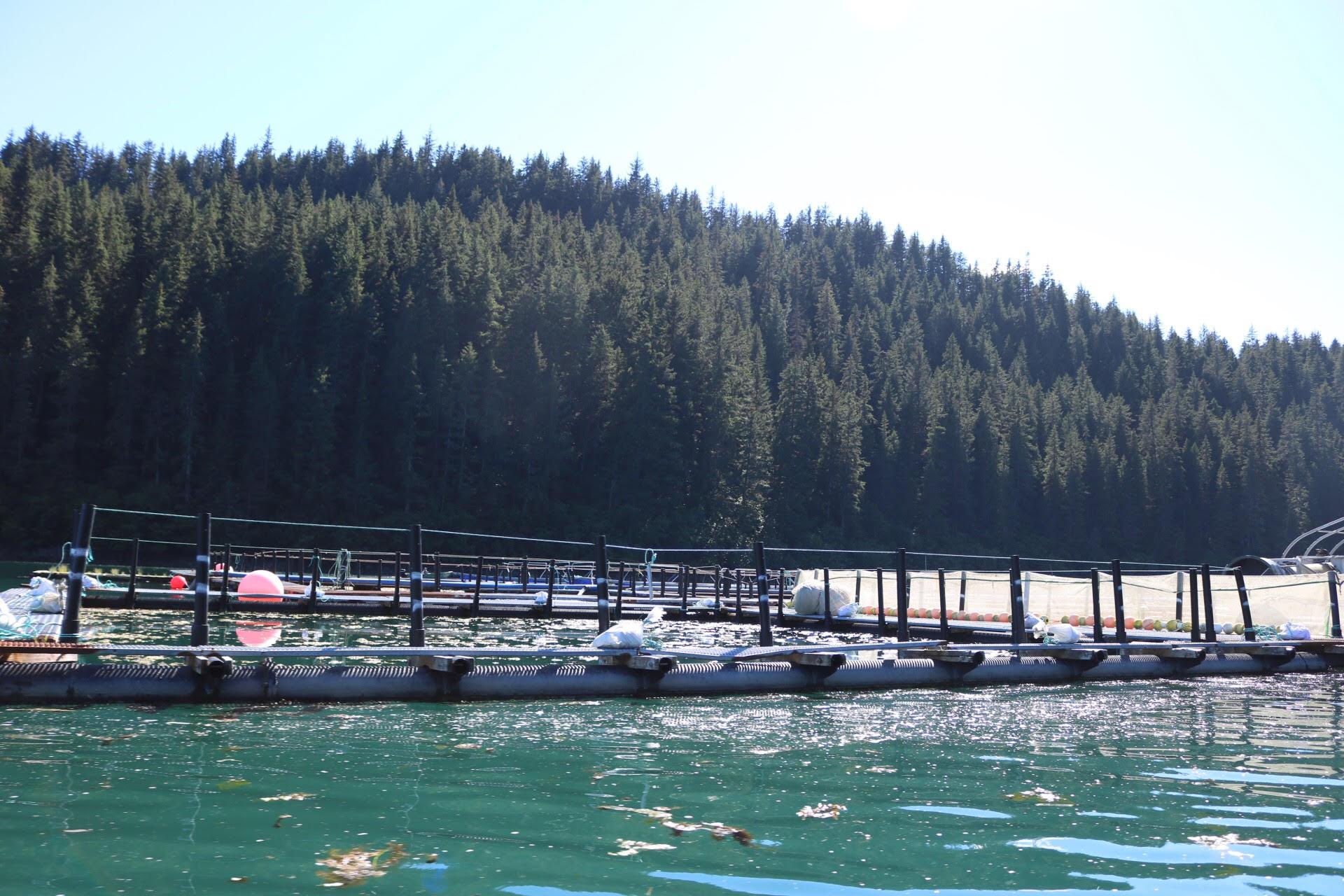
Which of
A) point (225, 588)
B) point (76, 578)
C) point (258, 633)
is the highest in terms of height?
point (76, 578)

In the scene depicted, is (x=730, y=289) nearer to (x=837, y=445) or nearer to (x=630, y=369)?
(x=837, y=445)

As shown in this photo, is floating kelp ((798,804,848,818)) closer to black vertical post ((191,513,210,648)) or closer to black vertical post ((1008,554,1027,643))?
black vertical post ((191,513,210,648))

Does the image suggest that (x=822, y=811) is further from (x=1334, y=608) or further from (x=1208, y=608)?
(x=1334, y=608)

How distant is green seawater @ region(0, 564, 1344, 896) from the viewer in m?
5.50

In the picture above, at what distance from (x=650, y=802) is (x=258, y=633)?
15632 mm

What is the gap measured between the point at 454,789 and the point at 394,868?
1.96 m

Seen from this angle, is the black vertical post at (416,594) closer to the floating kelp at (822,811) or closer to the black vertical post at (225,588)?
the floating kelp at (822,811)

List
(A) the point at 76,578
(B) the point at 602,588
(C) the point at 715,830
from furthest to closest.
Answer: (B) the point at 602,588 → (A) the point at 76,578 → (C) the point at 715,830

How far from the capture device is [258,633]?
2069 cm

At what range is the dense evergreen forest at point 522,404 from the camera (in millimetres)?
78938

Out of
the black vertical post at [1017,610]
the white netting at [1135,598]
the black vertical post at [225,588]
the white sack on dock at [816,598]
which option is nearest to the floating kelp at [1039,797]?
the black vertical post at [1017,610]

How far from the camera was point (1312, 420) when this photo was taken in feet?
456

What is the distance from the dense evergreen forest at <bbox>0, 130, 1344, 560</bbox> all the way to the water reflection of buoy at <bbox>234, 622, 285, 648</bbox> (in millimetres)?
53937

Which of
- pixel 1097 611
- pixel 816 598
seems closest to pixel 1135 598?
pixel 1097 611
